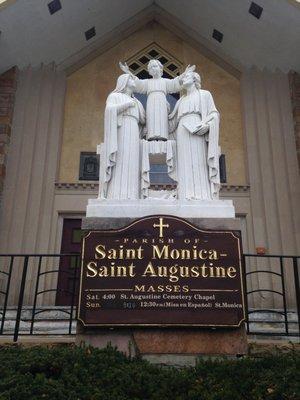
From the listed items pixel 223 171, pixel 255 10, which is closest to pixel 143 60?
pixel 255 10

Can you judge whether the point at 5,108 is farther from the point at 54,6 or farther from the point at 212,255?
the point at 212,255

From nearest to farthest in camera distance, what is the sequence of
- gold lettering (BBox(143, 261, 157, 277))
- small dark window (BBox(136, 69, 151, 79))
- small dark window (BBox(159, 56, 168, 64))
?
gold lettering (BBox(143, 261, 157, 277)) → small dark window (BBox(136, 69, 151, 79)) → small dark window (BBox(159, 56, 168, 64))

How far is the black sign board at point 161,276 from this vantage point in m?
4.49

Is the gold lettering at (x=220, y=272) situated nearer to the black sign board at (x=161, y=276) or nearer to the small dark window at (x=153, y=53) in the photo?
the black sign board at (x=161, y=276)

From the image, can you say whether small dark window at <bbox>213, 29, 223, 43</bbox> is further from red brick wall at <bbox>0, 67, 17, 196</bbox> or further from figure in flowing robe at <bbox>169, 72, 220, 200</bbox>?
figure in flowing robe at <bbox>169, 72, 220, 200</bbox>

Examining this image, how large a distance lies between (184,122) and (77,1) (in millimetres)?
7171

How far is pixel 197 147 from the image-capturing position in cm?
568

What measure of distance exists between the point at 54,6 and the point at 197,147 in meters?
7.35

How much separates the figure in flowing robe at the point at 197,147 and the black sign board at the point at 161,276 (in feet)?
2.28

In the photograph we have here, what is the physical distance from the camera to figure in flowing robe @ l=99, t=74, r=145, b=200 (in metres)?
5.50

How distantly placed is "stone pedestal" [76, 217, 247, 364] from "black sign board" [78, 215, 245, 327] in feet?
0.29

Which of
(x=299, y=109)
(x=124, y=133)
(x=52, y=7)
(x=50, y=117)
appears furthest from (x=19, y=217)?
(x=299, y=109)

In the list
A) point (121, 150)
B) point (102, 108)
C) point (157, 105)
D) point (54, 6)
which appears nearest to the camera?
point (121, 150)

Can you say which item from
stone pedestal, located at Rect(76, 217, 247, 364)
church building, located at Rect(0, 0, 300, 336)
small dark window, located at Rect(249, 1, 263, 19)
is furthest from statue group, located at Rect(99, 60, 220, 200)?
small dark window, located at Rect(249, 1, 263, 19)
